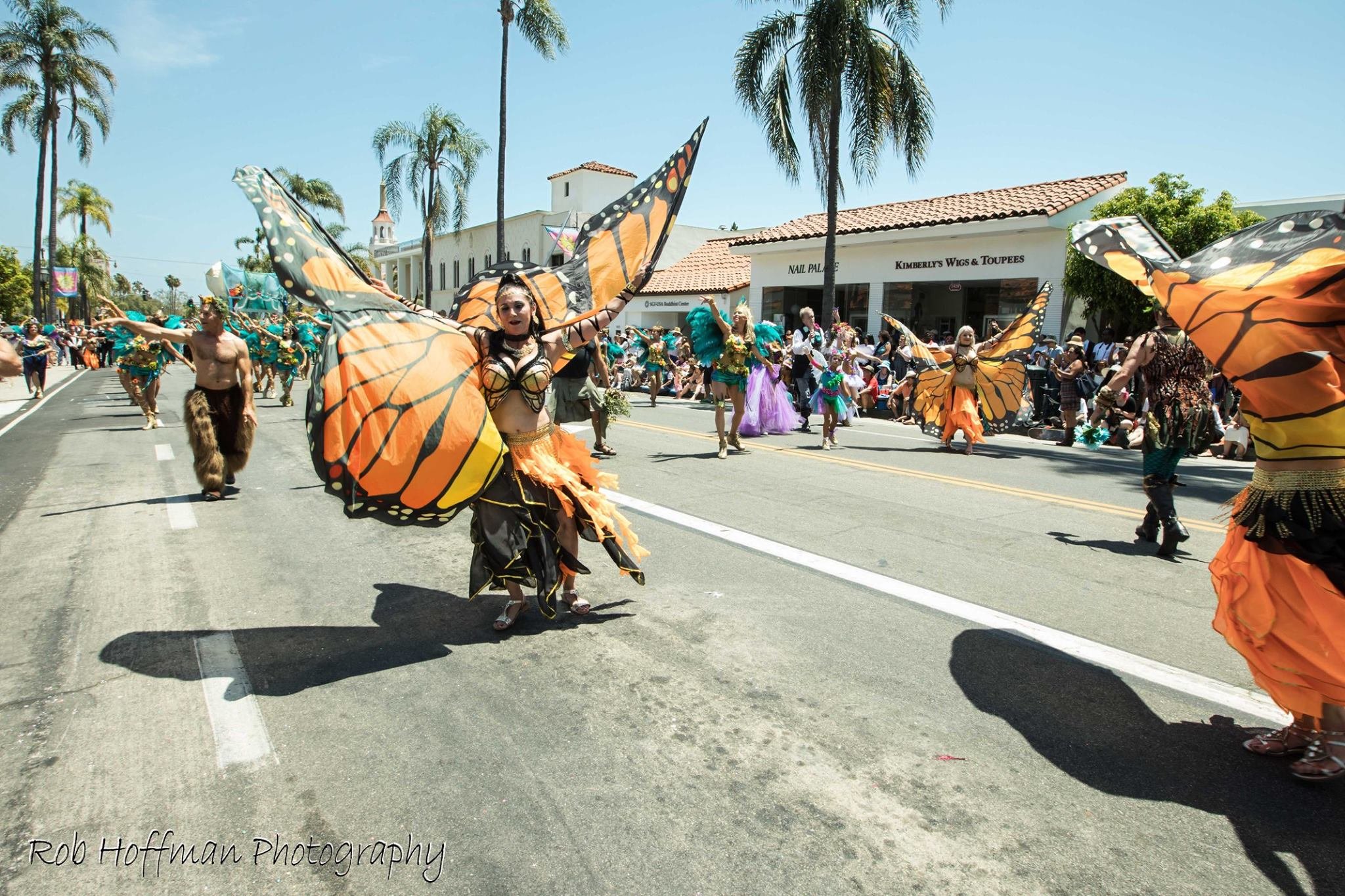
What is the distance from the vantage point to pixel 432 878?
97.1 inches

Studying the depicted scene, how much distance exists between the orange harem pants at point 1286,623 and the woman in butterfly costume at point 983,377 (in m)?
8.38

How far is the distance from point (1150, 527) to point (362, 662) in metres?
5.81

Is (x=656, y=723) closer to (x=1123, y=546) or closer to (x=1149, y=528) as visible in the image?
(x=1123, y=546)

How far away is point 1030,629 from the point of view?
4461 millimetres

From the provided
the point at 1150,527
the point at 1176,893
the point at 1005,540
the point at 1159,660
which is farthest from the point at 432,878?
the point at 1150,527

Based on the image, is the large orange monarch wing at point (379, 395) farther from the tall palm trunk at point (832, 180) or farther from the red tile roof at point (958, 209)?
the red tile roof at point (958, 209)

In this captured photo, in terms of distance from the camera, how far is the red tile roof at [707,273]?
106 feet

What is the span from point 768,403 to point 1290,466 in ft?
34.3

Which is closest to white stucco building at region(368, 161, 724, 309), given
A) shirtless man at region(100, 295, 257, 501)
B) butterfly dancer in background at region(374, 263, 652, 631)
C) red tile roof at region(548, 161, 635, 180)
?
red tile roof at region(548, 161, 635, 180)

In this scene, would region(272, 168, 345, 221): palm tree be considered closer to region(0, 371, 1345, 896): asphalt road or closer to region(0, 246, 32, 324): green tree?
region(0, 246, 32, 324): green tree

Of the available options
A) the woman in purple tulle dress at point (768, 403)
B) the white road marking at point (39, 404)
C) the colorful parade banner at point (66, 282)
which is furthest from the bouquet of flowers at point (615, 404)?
the colorful parade banner at point (66, 282)

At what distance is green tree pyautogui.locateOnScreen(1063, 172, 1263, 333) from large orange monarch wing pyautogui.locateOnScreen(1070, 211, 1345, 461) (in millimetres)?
14784

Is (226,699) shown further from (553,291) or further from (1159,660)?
(1159,660)

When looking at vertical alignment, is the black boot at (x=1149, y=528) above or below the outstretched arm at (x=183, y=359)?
below
